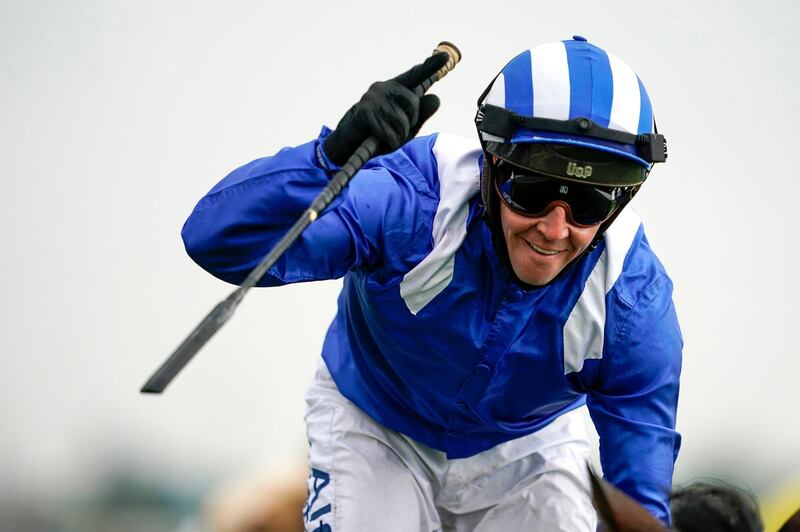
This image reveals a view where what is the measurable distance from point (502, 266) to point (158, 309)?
283cm

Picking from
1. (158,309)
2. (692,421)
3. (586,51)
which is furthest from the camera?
(692,421)

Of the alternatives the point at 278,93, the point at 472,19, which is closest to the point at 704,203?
the point at 472,19

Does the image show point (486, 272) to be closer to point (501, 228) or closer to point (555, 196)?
point (501, 228)

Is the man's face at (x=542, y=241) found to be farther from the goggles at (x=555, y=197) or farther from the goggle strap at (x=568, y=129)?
the goggle strap at (x=568, y=129)

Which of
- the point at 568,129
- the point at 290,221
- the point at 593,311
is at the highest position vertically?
the point at 568,129

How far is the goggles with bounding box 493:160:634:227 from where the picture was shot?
3135mm

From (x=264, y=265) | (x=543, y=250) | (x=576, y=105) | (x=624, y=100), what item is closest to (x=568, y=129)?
(x=576, y=105)

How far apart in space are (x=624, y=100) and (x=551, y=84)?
178mm

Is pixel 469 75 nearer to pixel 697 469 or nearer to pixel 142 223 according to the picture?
pixel 142 223

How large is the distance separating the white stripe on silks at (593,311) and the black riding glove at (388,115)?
1.91 feet

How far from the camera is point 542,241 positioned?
317cm

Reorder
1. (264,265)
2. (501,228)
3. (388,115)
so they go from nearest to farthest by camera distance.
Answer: (264,265) → (388,115) → (501,228)

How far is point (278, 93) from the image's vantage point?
588cm

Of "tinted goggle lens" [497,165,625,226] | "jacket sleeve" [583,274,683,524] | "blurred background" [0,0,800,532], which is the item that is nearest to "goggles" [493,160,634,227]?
"tinted goggle lens" [497,165,625,226]
